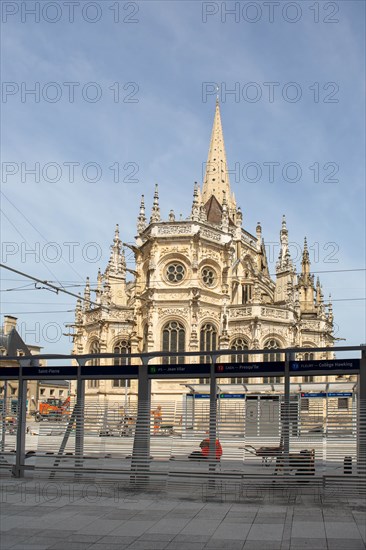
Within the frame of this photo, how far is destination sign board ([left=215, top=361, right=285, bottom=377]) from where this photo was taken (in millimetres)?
14555

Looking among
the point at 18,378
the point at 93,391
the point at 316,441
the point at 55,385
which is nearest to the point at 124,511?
the point at 316,441

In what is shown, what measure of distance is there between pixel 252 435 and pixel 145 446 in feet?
8.31

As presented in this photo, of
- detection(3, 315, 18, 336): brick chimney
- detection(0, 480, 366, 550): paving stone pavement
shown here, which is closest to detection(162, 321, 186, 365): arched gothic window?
detection(3, 315, 18, 336): brick chimney

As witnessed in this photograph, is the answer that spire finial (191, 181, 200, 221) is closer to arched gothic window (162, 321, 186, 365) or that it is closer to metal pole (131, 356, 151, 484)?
arched gothic window (162, 321, 186, 365)

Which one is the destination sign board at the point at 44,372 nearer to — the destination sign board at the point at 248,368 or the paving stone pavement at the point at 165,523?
the paving stone pavement at the point at 165,523

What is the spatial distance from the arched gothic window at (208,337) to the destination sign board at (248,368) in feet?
122

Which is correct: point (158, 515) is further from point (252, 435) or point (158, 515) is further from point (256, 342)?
point (256, 342)

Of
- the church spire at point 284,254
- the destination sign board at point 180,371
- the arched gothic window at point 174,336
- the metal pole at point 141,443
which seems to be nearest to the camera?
the metal pole at point 141,443

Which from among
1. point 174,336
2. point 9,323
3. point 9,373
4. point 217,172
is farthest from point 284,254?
point 9,373

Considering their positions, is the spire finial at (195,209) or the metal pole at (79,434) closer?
the metal pole at (79,434)

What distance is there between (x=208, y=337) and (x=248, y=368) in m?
37.7

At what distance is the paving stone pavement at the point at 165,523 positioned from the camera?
9.01m

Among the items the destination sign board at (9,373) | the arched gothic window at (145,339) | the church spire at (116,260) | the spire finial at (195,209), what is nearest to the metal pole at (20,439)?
the destination sign board at (9,373)

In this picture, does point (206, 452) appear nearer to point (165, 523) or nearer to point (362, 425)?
point (362, 425)
